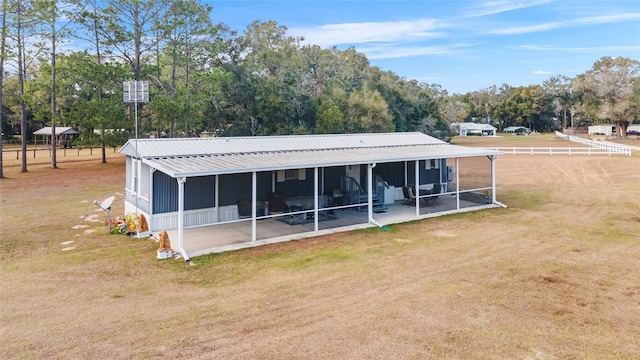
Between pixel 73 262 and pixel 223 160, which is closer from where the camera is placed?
pixel 73 262

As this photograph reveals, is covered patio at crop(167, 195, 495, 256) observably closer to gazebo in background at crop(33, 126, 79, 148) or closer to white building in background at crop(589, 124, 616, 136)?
gazebo in background at crop(33, 126, 79, 148)

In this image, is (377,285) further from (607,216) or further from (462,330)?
(607,216)

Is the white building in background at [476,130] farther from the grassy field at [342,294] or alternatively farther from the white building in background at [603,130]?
the grassy field at [342,294]

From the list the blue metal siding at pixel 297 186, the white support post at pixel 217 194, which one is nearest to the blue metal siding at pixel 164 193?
the white support post at pixel 217 194

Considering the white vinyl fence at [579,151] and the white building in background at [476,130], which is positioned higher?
the white building in background at [476,130]

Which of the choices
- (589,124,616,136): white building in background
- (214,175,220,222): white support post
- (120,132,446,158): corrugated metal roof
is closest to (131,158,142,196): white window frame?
(120,132,446,158): corrugated metal roof

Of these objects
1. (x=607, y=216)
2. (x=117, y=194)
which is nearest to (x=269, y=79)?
(x=117, y=194)
